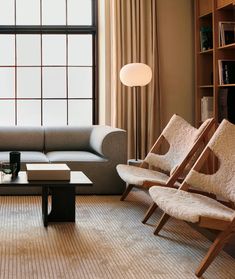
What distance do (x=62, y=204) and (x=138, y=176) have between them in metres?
0.69

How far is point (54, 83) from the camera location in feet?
23.1

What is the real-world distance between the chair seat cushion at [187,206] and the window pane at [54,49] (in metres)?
3.56

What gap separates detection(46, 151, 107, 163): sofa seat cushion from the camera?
5.59 metres

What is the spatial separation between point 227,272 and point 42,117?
13.9 feet

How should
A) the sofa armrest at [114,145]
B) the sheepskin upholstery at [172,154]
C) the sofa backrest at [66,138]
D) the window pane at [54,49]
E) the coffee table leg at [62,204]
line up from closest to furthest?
1. the coffee table leg at [62,204]
2. the sheepskin upholstery at [172,154]
3. the sofa armrest at [114,145]
4. the sofa backrest at [66,138]
5. the window pane at [54,49]

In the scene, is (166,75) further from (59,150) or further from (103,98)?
(59,150)

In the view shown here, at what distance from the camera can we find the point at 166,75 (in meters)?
6.81

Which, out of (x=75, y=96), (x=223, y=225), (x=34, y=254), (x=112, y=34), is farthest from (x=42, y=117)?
(x=223, y=225)

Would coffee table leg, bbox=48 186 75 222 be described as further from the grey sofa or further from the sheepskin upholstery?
the grey sofa

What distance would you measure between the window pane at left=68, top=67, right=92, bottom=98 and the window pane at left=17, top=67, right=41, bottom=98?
0.40 meters

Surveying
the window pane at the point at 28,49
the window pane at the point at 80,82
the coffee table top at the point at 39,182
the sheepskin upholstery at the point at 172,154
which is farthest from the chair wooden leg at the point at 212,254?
the window pane at the point at 28,49

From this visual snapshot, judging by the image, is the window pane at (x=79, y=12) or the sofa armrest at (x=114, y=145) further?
A: the window pane at (x=79, y=12)

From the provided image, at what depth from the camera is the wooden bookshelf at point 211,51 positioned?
20.0 feet

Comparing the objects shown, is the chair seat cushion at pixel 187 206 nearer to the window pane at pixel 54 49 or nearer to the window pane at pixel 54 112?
the window pane at pixel 54 112
